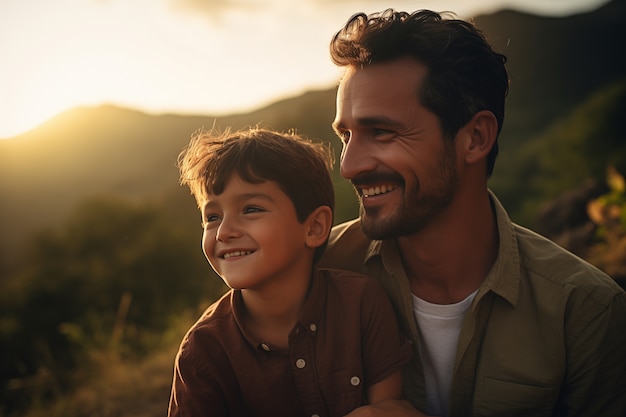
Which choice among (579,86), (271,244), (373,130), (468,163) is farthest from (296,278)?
(579,86)

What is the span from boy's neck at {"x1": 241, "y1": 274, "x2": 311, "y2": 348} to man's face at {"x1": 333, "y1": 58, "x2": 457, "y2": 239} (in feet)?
1.48

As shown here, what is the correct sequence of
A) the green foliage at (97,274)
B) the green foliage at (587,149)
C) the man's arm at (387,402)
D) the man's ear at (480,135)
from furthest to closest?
1. the green foliage at (97,274)
2. the green foliage at (587,149)
3. the man's ear at (480,135)
4. the man's arm at (387,402)

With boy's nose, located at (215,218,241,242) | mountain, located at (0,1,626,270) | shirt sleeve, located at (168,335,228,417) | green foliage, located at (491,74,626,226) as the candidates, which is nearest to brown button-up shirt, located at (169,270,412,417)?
shirt sleeve, located at (168,335,228,417)

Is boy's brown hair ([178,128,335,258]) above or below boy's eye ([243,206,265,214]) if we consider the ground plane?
above

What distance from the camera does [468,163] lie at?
8.42 ft

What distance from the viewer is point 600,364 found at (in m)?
2.28

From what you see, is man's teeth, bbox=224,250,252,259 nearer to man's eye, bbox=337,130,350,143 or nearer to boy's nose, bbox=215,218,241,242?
boy's nose, bbox=215,218,241,242

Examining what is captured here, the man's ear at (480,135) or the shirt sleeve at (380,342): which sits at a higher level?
the man's ear at (480,135)

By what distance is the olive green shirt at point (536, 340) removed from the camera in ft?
7.52

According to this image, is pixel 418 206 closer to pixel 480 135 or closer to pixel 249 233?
pixel 480 135

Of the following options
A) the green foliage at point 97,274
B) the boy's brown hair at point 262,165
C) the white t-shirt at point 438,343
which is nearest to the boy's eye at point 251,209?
the boy's brown hair at point 262,165

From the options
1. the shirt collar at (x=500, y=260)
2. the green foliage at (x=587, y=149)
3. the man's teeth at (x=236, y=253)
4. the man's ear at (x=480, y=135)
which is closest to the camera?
the man's teeth at (x=236, y=253)

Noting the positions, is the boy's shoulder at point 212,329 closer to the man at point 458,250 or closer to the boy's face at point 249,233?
the boy's face at point 249,233

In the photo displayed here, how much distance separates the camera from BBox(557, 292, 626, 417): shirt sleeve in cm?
227
